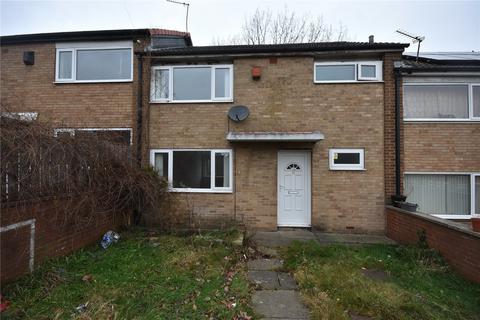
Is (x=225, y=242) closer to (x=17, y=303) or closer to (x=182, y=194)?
(x=182, y=194)

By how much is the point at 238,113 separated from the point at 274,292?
4.78m

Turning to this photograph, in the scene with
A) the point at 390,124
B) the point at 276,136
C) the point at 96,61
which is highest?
the point at 96,61

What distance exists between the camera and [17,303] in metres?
3.43

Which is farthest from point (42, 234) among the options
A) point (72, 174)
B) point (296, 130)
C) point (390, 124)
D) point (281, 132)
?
point (390, 124)

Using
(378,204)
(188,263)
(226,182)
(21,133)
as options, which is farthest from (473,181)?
(21,133)

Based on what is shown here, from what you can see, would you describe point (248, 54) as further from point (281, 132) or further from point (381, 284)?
point (381, 284)

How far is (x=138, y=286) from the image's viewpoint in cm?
404

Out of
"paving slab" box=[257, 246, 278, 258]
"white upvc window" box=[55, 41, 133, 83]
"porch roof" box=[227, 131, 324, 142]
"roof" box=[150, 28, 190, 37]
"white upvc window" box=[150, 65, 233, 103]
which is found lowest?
"paving slab" box=[257, 246, 278, 258]

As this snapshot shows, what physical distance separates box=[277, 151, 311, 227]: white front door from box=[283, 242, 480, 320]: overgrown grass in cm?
174

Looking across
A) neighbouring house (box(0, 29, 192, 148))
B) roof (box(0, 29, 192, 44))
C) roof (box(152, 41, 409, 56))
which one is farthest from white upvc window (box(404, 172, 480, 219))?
roof (box(0, 29, 192, 44))

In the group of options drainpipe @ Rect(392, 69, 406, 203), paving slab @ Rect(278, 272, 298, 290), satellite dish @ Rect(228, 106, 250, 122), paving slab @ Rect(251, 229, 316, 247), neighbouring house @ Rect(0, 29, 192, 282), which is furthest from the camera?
neighbouring house @ Rect(0, 29, 192, 282)

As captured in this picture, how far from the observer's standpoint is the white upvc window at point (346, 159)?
24.4 ft

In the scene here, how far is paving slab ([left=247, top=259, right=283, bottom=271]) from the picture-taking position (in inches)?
199

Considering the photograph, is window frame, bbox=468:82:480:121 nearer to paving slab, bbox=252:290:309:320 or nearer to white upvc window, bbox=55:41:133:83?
paving slab, bbox=252:290:309:320
